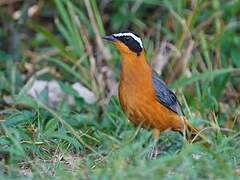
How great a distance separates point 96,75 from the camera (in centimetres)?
909

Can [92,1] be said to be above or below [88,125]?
above

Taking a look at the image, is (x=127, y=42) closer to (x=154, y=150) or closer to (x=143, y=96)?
(x=143, y=96)

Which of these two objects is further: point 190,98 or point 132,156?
point 190,98

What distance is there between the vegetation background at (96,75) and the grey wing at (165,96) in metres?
0.25

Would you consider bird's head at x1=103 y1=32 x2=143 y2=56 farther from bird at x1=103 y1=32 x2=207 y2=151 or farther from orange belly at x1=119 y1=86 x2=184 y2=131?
orange belly at x1=119 y1=86 x2=184 y2=131

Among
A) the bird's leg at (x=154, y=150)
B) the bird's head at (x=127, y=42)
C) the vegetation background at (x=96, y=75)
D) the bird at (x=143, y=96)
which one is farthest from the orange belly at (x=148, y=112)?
the bird's head at (x=127, y=42)

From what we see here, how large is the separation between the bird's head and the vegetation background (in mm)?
686

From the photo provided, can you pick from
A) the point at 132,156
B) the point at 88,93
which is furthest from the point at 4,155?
the point at 88,93

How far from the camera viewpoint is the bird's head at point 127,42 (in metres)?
7.25

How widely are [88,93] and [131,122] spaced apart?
180cm

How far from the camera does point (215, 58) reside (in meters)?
9.70

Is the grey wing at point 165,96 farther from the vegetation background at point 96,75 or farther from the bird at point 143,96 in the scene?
the vegetation background at point 96,75

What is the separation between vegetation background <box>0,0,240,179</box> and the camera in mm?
6396

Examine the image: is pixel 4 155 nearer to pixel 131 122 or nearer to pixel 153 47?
pixel 131 122
